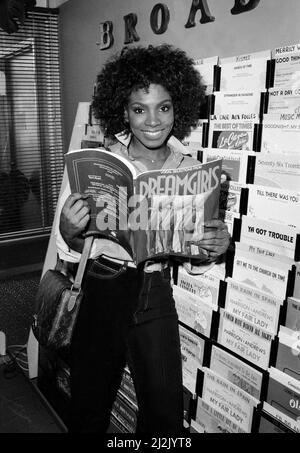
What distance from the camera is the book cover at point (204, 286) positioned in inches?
55.3

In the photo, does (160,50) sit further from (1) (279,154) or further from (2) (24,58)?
(2) (24,58)

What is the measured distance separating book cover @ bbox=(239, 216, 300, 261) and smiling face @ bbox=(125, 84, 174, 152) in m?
0.34

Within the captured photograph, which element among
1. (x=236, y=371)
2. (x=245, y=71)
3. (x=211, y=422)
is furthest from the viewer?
Result: (x=211, y=422)

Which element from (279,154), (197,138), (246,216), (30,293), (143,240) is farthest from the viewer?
(30,293)

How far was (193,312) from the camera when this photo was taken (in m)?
1.49

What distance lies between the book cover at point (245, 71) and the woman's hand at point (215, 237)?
397 millimetres

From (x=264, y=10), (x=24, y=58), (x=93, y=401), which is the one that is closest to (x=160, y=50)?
(x=264, y=10)

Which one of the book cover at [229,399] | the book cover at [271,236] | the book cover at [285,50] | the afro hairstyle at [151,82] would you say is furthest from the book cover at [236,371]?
the book cover at [285,50]

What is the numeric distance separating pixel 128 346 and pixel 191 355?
1.18ft

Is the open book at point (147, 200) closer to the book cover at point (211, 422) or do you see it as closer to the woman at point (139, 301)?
the woman at point (139, 301)

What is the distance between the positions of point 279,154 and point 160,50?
496 mm

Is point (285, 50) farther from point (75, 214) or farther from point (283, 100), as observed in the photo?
point (75, 214)

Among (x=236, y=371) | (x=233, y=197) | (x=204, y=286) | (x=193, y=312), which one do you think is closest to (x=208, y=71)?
(x=233, y=197)

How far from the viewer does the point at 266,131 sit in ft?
3.91
